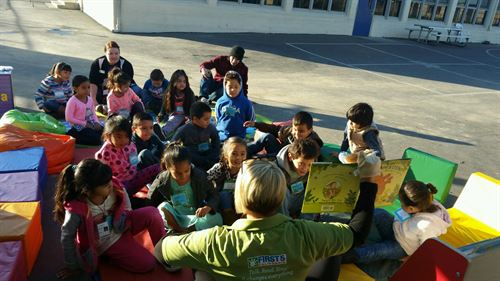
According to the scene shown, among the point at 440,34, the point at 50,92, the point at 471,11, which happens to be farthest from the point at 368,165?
the point at 471,11

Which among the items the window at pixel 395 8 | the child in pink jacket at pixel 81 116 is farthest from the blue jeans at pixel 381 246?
the window at pixel 395 8

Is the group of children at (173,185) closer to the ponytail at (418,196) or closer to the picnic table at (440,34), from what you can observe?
the ponytail at (418,196)

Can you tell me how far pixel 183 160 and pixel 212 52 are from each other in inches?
430

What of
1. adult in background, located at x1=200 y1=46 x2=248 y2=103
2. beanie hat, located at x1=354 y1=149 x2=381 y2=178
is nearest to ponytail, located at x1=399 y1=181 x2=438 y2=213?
beanie hat, located at x1=354 y1=149 x2=381 y2=178

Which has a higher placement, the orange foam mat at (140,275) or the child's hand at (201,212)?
the child's hand at (201,212)

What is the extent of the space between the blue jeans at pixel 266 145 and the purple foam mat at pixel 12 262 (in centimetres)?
329

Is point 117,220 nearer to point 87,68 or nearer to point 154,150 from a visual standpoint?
point 154,150

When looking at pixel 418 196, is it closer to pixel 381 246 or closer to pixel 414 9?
pixel 381 246

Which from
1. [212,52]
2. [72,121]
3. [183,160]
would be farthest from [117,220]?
[212,52]

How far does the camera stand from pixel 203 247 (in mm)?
2008

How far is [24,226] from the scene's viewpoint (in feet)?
11.4

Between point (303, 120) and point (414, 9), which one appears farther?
point (414, 9)

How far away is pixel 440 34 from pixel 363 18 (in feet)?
16.1

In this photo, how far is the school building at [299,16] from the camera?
645 inches
